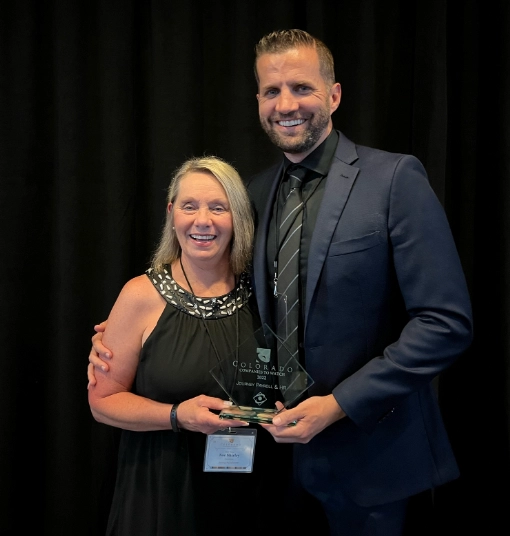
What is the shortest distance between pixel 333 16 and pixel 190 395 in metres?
1.59

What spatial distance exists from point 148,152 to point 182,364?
41.4 inches

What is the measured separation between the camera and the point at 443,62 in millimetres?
2348

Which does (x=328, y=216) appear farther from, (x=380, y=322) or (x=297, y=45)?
(x=297, y=45)

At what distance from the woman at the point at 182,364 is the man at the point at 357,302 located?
12 centimetres

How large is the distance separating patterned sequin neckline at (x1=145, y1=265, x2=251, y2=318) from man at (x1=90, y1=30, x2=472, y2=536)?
15 cm

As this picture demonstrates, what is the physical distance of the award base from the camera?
1608 millimetres

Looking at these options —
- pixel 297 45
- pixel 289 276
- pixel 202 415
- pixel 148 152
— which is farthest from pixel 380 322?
pixel 148 152

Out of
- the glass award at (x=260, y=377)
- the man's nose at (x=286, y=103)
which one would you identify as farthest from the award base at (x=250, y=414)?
the man's nose at (x=286, y=103)

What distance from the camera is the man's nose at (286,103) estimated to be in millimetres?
1777

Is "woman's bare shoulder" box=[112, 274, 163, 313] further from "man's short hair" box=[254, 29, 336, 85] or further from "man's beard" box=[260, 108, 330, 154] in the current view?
"man's short hair" box=[254, 29, 336, 85]

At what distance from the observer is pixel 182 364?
1.85m

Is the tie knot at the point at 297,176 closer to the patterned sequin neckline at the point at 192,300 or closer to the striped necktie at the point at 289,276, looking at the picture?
the striped necktie at the point at 289,276

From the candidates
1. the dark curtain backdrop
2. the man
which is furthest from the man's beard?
the dark curtain backdrop

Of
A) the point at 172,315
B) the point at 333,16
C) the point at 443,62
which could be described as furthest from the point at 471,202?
the point at 172,315
